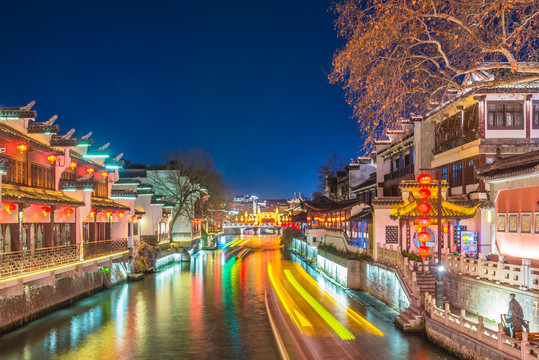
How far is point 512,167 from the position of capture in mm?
22547

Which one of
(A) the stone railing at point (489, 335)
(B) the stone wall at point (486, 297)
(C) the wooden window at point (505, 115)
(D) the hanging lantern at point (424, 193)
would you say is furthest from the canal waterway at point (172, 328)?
(C) the wooden window at point (505, 115)

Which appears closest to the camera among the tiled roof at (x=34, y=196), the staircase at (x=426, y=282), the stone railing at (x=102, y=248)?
the tiled roof at (x=34, y=196)

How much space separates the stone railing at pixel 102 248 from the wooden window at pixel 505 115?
23665 mm

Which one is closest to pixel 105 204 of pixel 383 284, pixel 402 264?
pixel 383 284

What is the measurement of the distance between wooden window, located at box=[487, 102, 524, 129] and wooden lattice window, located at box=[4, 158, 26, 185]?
81.0 feet

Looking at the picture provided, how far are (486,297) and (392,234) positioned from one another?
1204 cm

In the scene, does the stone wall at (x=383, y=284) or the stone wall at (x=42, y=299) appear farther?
the stone wall at (x=383, y=284)

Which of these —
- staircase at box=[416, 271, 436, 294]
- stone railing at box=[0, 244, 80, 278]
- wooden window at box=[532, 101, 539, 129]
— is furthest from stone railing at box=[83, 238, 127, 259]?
wooden window at box=[532, 101, 539, 129]

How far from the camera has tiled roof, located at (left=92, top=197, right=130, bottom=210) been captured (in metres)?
33.9

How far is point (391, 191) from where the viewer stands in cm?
4503

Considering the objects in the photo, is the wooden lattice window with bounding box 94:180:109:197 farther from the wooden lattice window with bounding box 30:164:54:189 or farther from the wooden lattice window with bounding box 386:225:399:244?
the wooden lattice window with bounding box 386:225:399:244

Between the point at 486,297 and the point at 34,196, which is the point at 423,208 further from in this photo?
the point at 34,196

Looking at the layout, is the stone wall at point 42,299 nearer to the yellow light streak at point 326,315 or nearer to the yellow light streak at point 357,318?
the yellow light streak at point 326,315

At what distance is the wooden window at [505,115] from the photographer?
1133 inches
